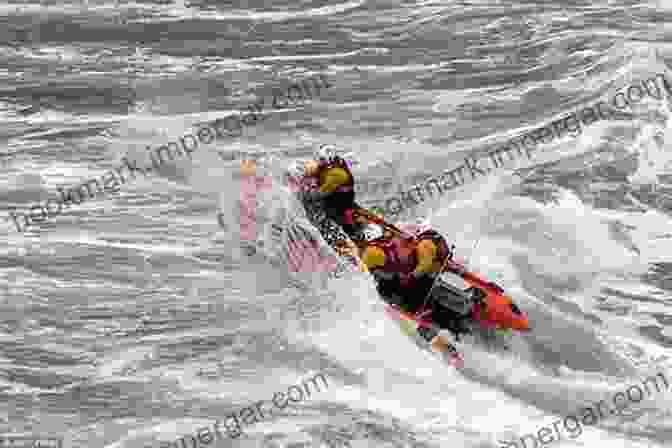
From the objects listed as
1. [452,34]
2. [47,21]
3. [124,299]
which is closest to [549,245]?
[124,299]

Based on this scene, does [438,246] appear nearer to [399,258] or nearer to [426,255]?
[426,255]

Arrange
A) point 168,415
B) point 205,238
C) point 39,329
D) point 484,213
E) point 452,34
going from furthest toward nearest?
1. point 452,34
2. point 484,213
3. point 205,238
4. point 39,329
5. point 168,415

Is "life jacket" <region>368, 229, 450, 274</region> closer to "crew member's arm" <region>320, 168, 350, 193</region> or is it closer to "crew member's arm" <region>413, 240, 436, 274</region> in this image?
"crew member's arm" <region>413, 240, 436, 274</region>

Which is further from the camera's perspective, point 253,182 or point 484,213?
point 484,213

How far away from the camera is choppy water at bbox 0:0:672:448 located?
9.11 metres

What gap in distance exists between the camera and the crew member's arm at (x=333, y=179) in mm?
11484

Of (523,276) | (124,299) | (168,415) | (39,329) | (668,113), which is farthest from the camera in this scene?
(668,113)

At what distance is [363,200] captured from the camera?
14109mm

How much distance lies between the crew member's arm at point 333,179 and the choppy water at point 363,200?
3.84ft

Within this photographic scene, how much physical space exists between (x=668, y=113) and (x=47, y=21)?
46.8 ft

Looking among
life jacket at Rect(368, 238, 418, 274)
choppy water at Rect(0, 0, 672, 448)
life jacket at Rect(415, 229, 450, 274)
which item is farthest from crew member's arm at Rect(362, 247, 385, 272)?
life jacket at Rect(415, 229, 450, 274)

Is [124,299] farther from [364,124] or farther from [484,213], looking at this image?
[364,124]

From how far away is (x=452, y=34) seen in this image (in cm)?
2211

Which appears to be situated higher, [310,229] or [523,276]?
[310,229]
